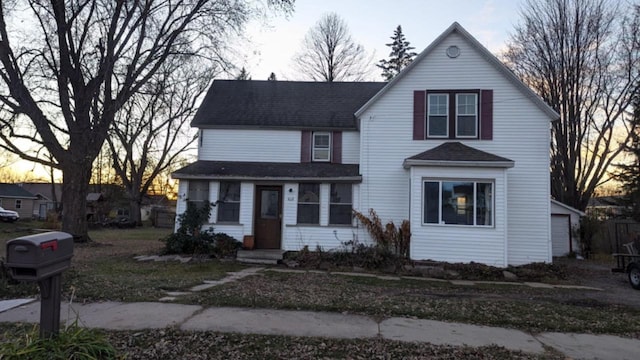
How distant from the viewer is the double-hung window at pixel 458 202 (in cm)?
1227

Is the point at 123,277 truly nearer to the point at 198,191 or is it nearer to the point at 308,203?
the point at 198,191

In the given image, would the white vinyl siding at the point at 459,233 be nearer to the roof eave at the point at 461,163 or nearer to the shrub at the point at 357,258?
the roof eave at the point at 461,163

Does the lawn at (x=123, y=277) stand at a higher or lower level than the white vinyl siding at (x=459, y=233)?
lower

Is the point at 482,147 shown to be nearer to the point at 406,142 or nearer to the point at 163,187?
the point at 406,142

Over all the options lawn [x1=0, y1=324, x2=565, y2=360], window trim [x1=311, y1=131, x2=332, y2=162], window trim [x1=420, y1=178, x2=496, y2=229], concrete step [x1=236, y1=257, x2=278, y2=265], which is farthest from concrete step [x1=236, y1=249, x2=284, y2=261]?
lawn [x1=0, y1=324, x2=565, y2=360]

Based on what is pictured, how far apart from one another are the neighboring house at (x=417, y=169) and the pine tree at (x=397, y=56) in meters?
22.6

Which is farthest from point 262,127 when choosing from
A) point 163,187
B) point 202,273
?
point 163,187

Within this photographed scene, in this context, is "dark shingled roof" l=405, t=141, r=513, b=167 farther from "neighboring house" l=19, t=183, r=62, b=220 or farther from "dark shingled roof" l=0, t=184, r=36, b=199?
"dark shingled roof" l=0, t=184, r=36, b=199

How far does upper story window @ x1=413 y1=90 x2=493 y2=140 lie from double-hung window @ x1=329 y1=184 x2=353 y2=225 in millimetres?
2943

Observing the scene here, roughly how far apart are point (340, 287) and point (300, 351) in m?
4.24

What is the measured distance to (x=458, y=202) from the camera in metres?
12.4

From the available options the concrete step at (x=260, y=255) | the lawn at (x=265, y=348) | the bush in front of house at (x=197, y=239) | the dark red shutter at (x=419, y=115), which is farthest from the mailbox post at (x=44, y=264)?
the dark red shutter at (x=419, y=115)

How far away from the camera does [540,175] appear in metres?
12.9

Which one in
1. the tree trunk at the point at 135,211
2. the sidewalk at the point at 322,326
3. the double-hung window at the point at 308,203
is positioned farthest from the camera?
the tree trunk at the point at 135,211
